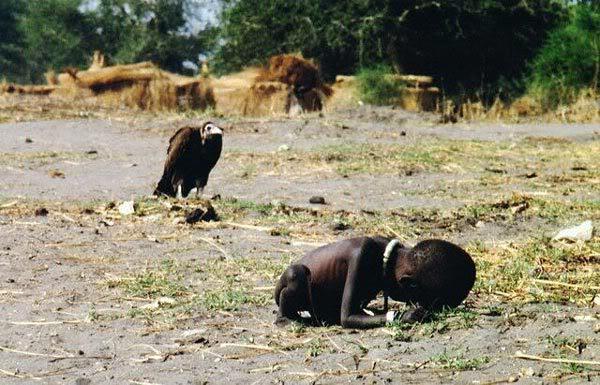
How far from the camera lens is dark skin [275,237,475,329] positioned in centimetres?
461

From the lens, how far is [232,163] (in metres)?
13.0

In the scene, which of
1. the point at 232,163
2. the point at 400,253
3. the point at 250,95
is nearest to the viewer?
the point at 400,253

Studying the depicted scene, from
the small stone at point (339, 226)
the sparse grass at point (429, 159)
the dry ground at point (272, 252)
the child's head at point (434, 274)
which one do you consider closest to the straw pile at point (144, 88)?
the dry ground at point (272, 252)

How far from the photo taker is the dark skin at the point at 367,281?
4613 mm

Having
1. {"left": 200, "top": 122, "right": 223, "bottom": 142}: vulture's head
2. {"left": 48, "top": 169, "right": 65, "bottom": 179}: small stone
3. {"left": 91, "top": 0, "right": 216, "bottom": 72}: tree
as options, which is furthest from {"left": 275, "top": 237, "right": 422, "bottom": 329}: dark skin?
{"left": 91, "top": 0, "right": 216, "bottom": 72}: tree

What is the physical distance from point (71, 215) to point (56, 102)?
484 inches

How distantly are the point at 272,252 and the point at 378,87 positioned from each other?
15.7 meters

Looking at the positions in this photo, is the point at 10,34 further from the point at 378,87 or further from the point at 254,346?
the point at 254,346

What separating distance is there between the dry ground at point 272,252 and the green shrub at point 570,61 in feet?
22.1

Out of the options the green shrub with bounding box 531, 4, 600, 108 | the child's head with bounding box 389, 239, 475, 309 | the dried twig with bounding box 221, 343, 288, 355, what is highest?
the green shrub with bounding box 531, 4, 600, 108

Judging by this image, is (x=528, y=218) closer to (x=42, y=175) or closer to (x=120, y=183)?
(x=120, y=183)

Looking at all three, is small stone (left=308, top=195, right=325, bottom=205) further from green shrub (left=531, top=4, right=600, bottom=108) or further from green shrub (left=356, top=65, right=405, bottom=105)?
green shrub (left=531, top=4, right=600, bottom=108)

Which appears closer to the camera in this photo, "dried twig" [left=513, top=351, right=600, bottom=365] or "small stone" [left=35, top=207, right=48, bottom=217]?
"dried twig" [left=513, top=351, right=600, bottom=365]

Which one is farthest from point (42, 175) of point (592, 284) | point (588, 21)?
point (588, 21)
